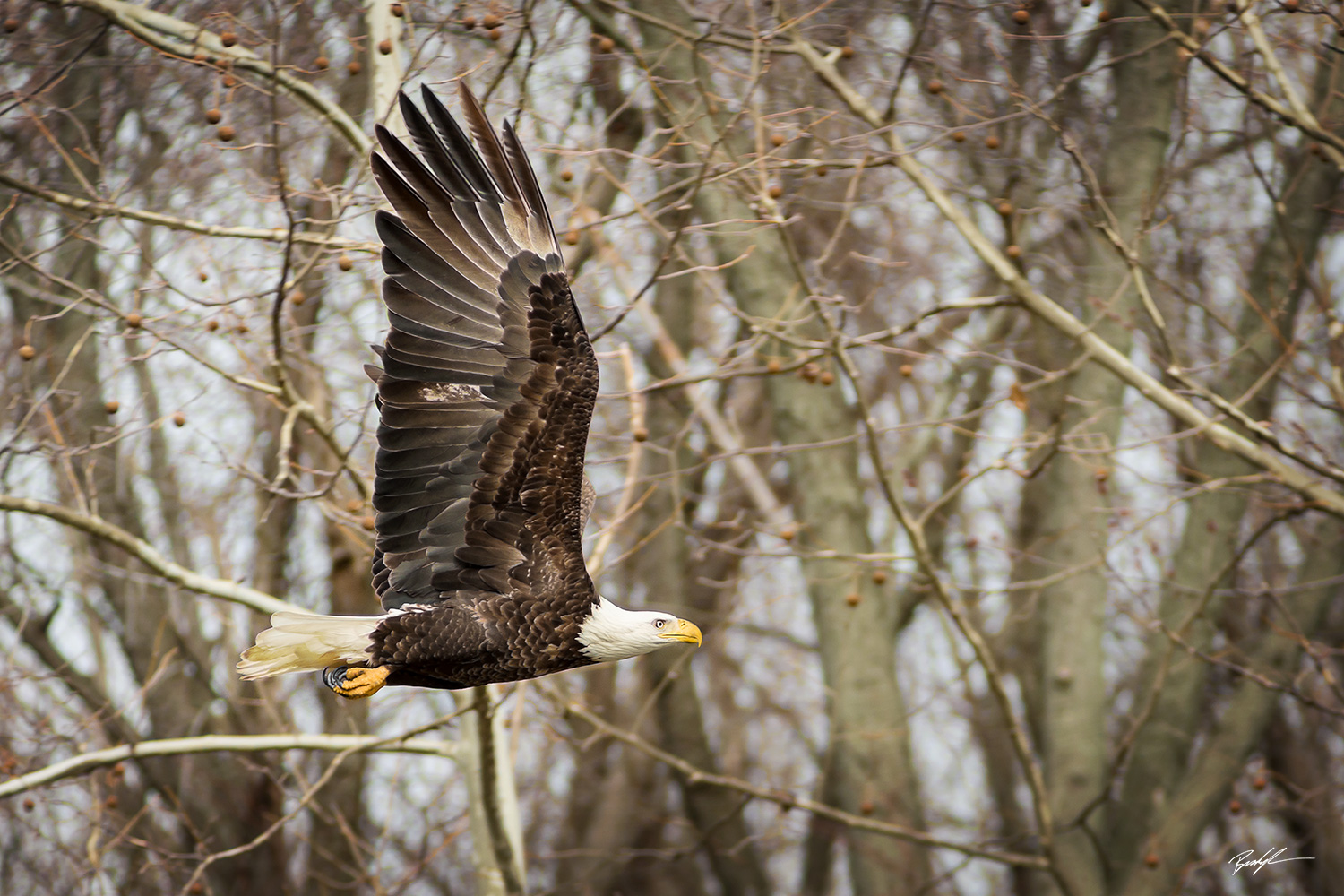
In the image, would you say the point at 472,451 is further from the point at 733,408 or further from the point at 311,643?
the point at 733,408

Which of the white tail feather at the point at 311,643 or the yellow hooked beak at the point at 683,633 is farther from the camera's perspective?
the yellow hooked beak at the point at 683,633

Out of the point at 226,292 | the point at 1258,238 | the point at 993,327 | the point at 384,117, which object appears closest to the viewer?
the point at 384,117

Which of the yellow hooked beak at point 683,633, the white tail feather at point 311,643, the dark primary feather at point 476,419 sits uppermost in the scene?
the dark primary feather at point 476,419

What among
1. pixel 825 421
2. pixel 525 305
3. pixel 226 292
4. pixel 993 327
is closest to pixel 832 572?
pixel 825 421

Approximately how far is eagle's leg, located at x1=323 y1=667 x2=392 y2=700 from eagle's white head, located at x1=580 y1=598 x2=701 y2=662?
56 centimetres

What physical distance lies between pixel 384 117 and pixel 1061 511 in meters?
4.67

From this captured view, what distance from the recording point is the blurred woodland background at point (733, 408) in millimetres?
5723

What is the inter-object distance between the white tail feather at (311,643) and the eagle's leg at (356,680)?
0.15 ft

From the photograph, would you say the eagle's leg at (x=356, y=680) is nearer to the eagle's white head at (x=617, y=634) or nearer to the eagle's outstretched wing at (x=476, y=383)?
the eagle's outstretched wing at (x=476, y=383)

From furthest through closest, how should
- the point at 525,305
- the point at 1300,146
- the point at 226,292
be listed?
the point at 1300,146
the point at 226,292
the point at 525,305

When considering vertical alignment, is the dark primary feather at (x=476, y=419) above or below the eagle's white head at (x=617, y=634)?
above

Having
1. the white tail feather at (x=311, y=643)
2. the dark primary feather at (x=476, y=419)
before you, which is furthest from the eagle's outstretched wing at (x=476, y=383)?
the white tail feather at (x=311, y=643)

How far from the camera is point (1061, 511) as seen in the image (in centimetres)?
823

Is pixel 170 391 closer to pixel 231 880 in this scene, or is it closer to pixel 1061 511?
pixel 231 880
